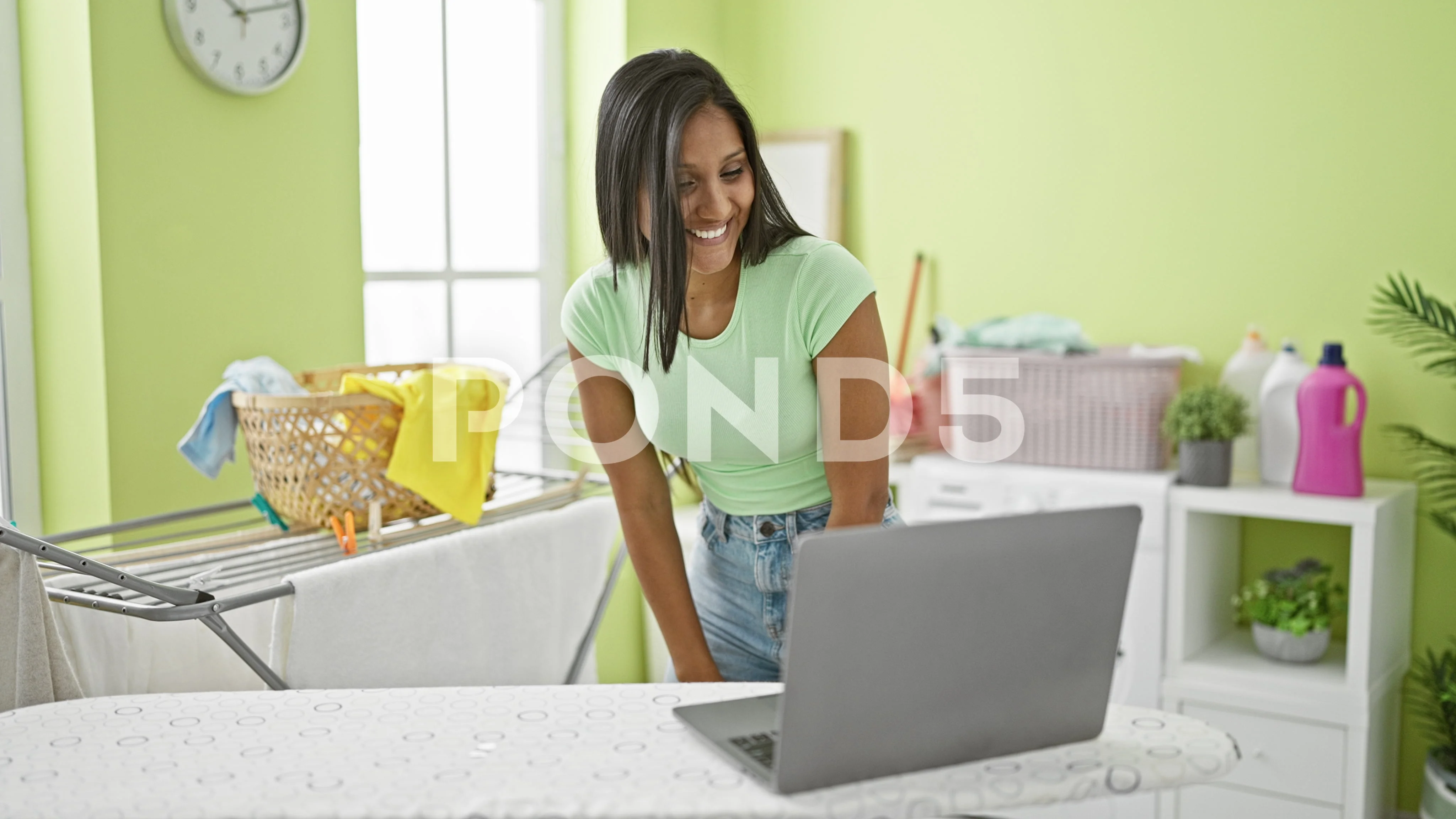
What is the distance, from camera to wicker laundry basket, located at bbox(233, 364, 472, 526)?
1.63 meters

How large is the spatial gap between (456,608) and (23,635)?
55 cm

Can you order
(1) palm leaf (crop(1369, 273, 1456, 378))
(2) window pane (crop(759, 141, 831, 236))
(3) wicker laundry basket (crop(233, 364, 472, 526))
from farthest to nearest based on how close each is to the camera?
(2) window pane (crop(759, 141, 831, 236)) < (1) palm leaf (crop(1369, 273, 1456, 378)) < (3) wicker laundry basket (crop(233, 364, 472, 526))

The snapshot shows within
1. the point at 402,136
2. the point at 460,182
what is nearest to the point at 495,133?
the point at 460,182

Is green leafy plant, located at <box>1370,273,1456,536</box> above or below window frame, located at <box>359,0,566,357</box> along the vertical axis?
below

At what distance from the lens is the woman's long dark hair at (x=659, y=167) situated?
1280 millimetres

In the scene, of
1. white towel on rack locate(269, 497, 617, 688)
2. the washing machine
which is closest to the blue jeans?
white towel on rack locate(269, 497, 617, 688)

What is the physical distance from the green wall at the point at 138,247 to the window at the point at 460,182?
0.31 metres

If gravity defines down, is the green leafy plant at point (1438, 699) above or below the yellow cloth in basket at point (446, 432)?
below

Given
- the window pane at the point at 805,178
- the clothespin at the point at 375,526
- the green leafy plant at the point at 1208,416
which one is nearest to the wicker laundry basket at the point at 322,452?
the clothespin at the point at 375,526

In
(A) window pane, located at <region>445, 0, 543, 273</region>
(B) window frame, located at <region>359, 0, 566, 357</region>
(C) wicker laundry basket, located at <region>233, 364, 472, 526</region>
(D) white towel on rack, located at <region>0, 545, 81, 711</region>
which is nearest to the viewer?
(D) white towel on rack, located at <region>0, 545, 81, 711</region>

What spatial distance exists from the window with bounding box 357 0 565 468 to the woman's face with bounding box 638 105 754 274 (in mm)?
1283

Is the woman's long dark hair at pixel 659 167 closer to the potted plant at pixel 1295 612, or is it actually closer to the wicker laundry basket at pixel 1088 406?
the wicker laundry basket at pixel 1088 406

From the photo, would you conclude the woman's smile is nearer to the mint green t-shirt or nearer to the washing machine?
the mint green t-shirt

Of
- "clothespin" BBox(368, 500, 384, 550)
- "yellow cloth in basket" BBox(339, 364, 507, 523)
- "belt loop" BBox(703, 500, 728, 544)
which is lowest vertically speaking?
"clothespin" BBox(368, 500, 384, 550)
